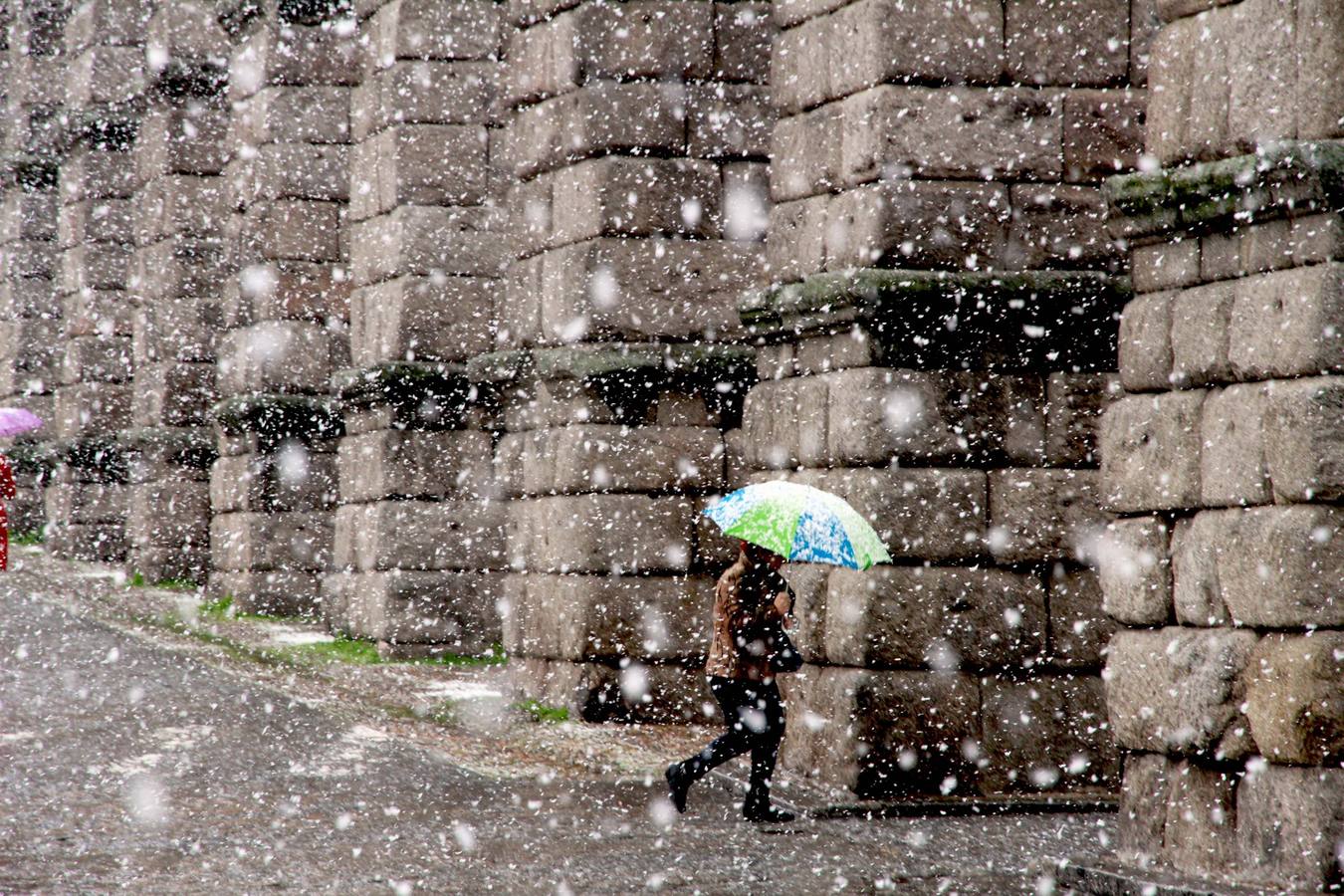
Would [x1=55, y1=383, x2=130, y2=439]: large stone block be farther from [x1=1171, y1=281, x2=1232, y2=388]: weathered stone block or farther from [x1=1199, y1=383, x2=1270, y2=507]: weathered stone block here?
[x1=1199, y1=383, x2=1270, y2=507]: weathered stone block

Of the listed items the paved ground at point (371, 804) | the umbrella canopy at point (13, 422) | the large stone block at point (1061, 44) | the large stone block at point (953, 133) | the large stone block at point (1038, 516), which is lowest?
the paved ground at point (371, 804)

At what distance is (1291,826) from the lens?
622 cm

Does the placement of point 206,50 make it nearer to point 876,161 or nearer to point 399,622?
point 399,622

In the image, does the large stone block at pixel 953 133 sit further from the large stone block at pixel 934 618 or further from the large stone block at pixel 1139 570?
the large stone block at pixel 1139 570

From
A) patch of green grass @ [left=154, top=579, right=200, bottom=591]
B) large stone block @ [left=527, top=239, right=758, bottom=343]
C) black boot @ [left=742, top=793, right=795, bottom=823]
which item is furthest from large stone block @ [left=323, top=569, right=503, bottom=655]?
black boot @ [left=742, top=793, right=795, bottom=823]

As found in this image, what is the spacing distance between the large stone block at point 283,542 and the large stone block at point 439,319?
10.1 ft

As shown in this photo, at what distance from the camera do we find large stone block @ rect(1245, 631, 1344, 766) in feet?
20.3

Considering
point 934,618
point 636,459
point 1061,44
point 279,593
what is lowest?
point 279,593

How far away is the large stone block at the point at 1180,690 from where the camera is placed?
21.4 feet

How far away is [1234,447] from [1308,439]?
0.35 meters

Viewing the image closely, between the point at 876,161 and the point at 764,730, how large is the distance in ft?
8.68

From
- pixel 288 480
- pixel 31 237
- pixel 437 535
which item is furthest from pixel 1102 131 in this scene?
pixel 31 237

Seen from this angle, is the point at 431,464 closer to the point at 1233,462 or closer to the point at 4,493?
the point at 4,493

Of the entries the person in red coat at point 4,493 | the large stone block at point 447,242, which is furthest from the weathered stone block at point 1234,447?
the person in red coat at point 4,493
